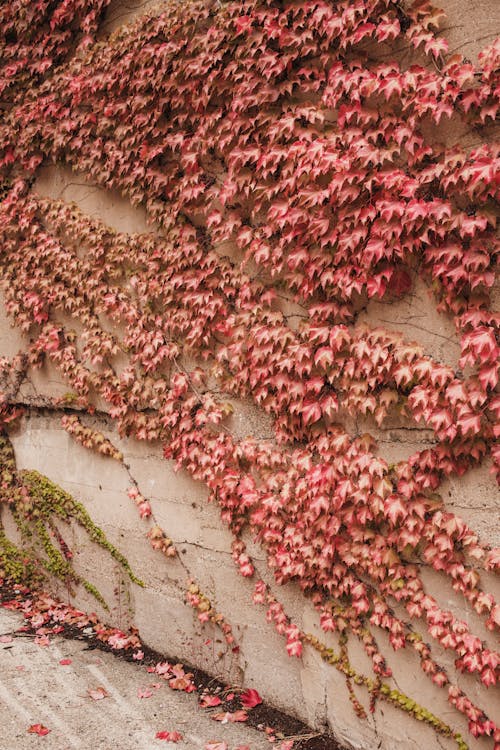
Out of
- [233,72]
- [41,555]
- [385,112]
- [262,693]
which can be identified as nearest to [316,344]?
[385,112]

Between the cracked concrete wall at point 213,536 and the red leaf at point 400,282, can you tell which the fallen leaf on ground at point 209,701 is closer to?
the cracked concrete wall at point 213,536

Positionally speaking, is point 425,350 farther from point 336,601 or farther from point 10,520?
point 10,520

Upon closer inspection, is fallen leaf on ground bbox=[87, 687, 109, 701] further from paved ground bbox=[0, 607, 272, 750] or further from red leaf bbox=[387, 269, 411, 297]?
red leaf bbox=[387, 269, 411, 297]

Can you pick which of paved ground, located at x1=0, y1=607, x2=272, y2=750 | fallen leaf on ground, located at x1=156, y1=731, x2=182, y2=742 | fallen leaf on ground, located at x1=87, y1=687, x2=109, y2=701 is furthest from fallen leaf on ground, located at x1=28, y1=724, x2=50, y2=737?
fallen leaf on ground, located at x1=156, y1=731, x2=182, y2=742

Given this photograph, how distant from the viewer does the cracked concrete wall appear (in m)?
2.86

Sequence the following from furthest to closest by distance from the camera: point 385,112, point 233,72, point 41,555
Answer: point 41,555, point 233,72, point 385,112

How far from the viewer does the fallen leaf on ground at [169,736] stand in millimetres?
3389

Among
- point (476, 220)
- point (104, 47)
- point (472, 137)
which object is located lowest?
point (476, 220)

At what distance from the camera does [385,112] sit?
9.53 ft

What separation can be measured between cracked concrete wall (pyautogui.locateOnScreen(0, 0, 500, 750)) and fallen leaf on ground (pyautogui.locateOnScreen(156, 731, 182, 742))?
0.61 meters

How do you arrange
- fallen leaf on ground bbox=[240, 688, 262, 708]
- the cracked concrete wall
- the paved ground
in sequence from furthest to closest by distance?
fallen leaf on ground bbox=[240, 688, 262, 708] < the paved ground < the cracked concrete wall

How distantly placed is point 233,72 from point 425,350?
2068 mm

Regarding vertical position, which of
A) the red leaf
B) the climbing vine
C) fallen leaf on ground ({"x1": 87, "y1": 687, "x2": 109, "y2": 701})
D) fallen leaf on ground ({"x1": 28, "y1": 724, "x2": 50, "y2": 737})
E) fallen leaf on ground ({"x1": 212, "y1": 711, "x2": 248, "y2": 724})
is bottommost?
fallen leaf on ground ({"x1": 87, "y1": 687, "x2": 109, "y2": 701})

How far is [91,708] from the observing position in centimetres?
367
